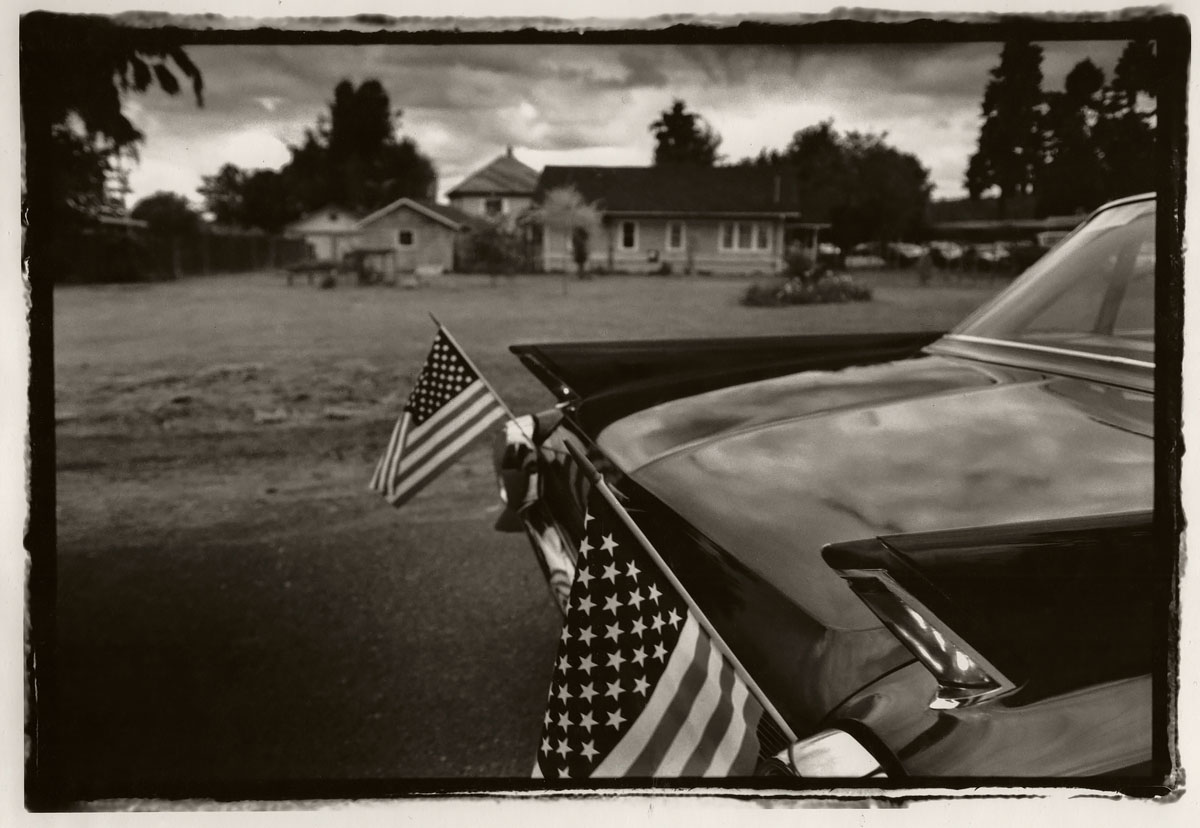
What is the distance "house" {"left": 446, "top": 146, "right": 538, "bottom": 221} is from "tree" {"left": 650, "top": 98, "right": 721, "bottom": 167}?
1.67ft

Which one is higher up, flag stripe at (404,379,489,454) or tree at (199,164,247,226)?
tree at (199,164,247,226)

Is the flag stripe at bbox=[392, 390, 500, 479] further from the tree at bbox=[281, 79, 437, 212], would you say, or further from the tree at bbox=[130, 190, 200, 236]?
the tree at bbox=[130, 190, 200, 236]

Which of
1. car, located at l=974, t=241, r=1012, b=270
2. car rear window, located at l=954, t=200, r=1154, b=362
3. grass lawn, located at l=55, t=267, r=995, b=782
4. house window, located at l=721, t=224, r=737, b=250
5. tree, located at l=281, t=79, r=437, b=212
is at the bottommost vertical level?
grass lawn, located at l=55, t=267, r=995, b=782

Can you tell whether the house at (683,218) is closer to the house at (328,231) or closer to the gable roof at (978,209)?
the gable roof at (978,209)

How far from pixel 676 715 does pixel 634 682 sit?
0.30ft

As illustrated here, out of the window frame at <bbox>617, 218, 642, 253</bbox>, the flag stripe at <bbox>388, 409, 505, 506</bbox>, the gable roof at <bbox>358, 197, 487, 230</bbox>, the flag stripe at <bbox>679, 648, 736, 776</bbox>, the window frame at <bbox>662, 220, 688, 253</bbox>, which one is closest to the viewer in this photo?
the flag stripe at <bbox>679, 648, 736, 776</bbox>

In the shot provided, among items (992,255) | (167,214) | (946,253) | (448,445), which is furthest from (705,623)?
(167,214)

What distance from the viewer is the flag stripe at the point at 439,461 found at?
2.67 metres

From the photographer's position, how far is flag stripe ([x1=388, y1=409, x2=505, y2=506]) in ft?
8.75

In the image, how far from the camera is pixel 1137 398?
1.97 meters

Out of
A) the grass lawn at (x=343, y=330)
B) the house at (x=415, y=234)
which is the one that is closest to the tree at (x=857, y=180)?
the grass lawn at (x=343, y=330)

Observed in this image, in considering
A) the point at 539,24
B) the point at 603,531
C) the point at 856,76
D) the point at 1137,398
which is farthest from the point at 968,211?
the point at 603,531

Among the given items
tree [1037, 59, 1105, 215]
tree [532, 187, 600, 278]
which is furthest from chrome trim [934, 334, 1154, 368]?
tree [532, 187, 600, 278]

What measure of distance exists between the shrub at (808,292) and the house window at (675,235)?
459 millimetres
